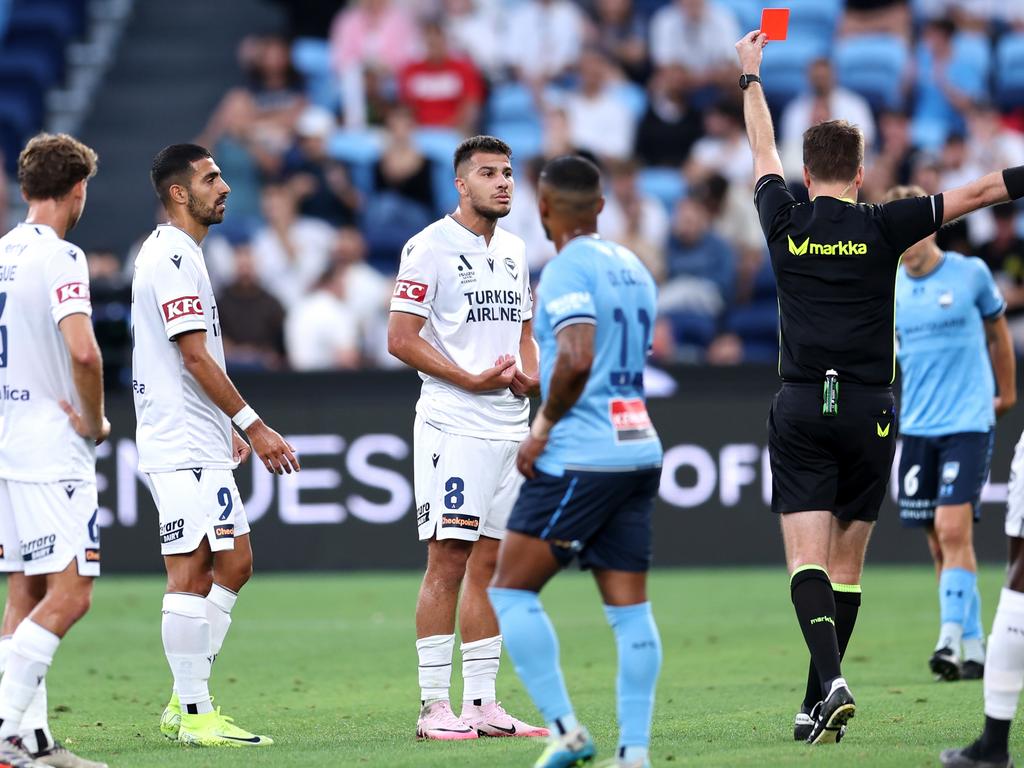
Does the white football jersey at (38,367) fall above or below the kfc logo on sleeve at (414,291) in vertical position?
below

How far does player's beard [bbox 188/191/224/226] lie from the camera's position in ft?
25.1

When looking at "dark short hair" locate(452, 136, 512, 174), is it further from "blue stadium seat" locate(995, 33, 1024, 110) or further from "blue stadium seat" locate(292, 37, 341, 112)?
"blue stadium seat" locate(995, 33, 1024, 110)

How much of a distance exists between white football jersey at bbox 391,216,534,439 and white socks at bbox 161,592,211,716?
4.69 feet

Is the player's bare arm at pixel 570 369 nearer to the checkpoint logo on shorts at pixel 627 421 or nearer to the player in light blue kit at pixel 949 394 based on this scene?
the checkpoint logo on shorts at pixel 627 421

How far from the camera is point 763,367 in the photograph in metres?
14.9

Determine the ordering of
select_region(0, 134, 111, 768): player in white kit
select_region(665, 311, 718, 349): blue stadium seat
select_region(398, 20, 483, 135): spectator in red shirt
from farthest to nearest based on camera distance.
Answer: select_region(398, 20, 483, 135): spectator in red shirt < select_region(665, 311, 718, 349): blue stadium seat < select_region(0, 134, 111, 768): player in white kit

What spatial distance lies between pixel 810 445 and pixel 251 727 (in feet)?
9.94

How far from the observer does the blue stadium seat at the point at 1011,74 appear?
20.0m

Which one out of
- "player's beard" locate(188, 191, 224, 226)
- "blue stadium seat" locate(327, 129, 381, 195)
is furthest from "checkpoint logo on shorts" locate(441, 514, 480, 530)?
"blue stadium seat" locate(327, 129, 381, 195)

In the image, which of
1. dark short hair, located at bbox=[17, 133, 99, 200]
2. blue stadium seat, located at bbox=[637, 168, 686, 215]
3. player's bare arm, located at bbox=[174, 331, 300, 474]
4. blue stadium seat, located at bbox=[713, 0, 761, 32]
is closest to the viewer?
dark short hair, located at bbox=[17, 133, 99, 200]

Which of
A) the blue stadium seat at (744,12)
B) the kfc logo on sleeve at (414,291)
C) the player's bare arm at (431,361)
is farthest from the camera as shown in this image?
the blue stadium seat at (744,12)

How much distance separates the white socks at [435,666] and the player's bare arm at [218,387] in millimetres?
1088

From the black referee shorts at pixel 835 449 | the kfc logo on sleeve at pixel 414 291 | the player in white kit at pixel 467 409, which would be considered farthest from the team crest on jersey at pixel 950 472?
the kfc logo on sleeve at pixel 414 291

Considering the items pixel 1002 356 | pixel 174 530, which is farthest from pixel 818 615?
pixel 1002 356
